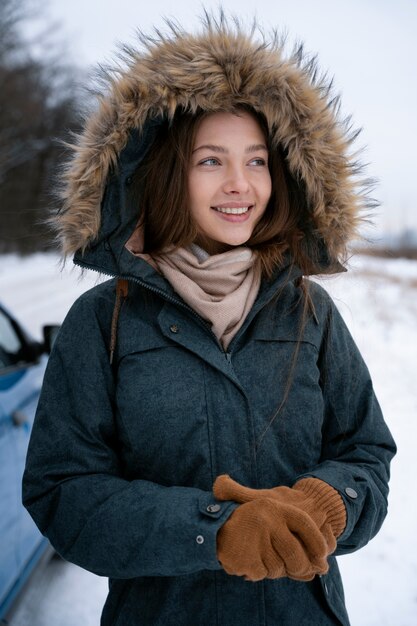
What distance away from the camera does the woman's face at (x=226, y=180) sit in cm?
157

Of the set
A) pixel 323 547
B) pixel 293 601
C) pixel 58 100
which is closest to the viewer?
pixel 323 547

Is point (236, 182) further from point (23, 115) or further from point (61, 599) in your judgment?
point (23, 115)

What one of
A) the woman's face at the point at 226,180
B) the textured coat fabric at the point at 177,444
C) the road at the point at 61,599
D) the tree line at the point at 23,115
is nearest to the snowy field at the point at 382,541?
the road at the point at 61,599

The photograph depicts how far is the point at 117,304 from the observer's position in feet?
4.89

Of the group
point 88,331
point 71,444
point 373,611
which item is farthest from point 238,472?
point 373,611

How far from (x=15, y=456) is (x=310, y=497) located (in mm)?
1498

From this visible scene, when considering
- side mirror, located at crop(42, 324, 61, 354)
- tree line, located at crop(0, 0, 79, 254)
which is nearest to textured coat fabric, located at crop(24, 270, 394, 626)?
side mirror, located at crop(42, 324, 61, 354)

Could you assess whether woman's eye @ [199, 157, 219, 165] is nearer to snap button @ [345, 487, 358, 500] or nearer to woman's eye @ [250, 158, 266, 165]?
woman's eye @ [250, 158, 266, 165]

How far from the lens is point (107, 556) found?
126cm

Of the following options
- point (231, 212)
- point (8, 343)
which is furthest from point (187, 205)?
point (8, 343)

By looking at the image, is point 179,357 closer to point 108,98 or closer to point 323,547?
point 323,547

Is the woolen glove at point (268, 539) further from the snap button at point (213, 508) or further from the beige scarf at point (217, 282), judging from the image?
the beige scarf at point (217, 282)

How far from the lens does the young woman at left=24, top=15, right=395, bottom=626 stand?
4.14 ft

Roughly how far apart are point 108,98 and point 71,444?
0.94m
